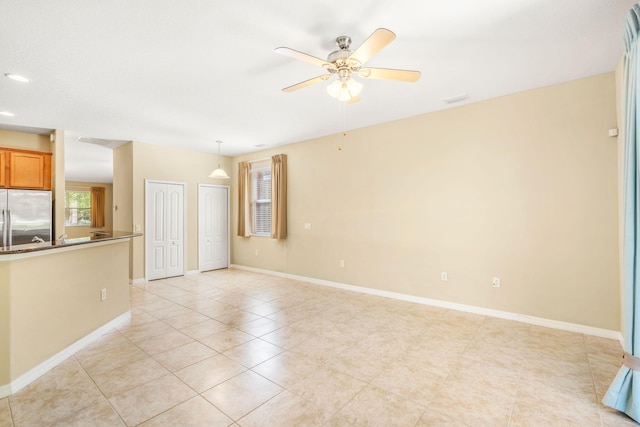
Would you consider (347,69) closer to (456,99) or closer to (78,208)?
(456,99)

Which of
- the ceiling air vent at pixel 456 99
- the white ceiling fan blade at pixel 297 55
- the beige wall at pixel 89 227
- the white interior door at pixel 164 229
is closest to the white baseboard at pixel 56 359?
the white interior door at pixel 164 229

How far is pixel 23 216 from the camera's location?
4.70m

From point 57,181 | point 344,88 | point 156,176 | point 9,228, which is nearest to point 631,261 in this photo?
point 344,88

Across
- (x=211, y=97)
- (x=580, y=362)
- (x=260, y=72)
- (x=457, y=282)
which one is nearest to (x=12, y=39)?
(x=211, y=97)

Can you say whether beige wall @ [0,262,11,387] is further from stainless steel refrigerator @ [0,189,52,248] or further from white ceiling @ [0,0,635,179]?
stainless steel refrigerator @ [0,189,52,248]

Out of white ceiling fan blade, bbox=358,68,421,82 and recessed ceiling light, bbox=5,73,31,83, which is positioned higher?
recessed ceiling light, bbox=5,73,31,83

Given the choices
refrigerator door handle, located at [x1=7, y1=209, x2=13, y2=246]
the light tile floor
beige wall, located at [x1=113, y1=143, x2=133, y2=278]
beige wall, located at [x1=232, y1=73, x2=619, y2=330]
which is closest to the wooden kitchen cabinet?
refrigerator door handle, located at [x1=7, y1=209, x2=13, y2=246]

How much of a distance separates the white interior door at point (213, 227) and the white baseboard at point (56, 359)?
3.28m

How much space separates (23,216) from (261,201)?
412 cm

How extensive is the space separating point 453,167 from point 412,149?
2.28ft

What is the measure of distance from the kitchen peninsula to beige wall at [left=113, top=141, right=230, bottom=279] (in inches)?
97.9

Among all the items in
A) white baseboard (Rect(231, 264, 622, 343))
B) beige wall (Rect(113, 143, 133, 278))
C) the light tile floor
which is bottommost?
the light tile floor

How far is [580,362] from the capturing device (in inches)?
104

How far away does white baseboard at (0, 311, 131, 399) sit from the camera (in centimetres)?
226
